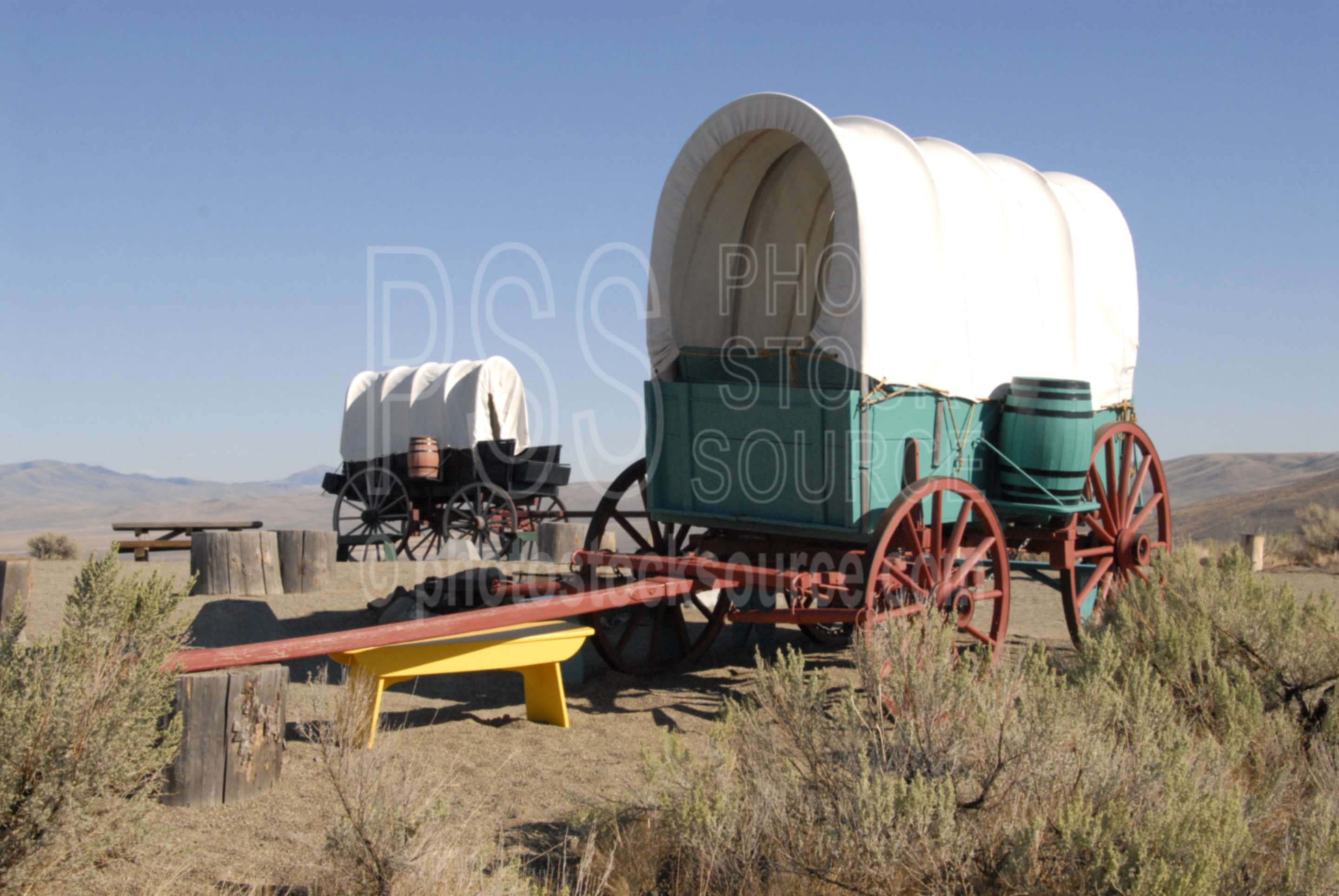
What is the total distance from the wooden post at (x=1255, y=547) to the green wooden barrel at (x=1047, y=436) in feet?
22.5

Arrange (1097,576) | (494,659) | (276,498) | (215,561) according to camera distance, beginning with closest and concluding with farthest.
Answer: (494,659) < (1097,576) < (215,561) < (276,498)

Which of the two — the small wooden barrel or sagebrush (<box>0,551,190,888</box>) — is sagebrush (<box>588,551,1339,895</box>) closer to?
sagebrush (<box>0,551,190,888</box>)

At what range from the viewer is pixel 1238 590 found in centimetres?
517

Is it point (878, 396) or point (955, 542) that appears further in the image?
point (955, 542)

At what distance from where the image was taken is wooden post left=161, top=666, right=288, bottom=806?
358 centimetres

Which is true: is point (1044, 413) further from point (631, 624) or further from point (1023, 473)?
point (631, 624)

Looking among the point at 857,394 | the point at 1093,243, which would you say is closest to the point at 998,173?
the point at 1093,243

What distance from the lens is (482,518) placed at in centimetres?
1250

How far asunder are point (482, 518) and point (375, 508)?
74.6 inches

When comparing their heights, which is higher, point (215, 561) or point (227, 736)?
point (215, 561)

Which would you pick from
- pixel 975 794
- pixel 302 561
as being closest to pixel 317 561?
pixel 302 561

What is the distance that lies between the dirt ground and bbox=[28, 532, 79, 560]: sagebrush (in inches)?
264

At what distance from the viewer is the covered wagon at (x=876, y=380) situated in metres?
4.94

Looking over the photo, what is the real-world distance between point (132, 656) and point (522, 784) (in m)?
1.58
